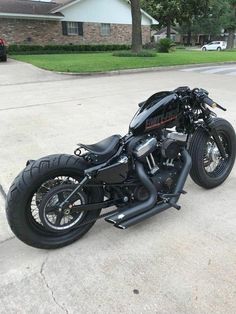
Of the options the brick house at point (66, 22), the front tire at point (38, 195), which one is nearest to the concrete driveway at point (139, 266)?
the front tire at point (38, 195)

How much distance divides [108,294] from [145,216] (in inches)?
31.2

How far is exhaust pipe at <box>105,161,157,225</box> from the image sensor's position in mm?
2914

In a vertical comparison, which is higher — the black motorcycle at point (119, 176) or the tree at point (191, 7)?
the tree at point (191, 7)

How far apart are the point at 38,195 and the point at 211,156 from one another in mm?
1936

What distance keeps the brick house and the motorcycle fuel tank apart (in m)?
25.3

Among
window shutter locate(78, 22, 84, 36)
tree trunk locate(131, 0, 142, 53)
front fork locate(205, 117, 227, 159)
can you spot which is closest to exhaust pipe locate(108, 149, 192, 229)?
front fork locate(205, 117, 227, 159)

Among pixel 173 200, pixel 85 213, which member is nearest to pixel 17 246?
pixel 85 213

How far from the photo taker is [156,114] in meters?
3.07

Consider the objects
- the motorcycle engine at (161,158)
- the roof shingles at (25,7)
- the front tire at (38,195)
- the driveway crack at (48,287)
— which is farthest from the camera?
the roof shingles at (25,7)

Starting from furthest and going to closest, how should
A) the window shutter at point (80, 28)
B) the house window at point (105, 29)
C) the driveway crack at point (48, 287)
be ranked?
the house window at point (105, 29) → the window shutter at point (80, 28) → the driveway crack at point (48, 287)

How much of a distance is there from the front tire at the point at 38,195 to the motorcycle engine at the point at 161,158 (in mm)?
468

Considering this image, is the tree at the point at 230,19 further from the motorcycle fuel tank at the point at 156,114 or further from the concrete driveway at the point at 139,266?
the motorcycle fuel tank at the point at 156,114

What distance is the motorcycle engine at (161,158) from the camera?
303 cm

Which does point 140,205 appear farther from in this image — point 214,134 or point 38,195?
point 214,134
